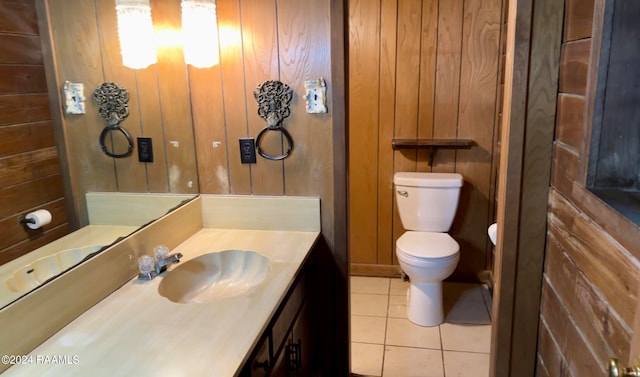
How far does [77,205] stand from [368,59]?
222 cm

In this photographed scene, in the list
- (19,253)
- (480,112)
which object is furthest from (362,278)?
(19,253)

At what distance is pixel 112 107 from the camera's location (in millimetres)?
1671

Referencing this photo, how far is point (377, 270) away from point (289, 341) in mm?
1942

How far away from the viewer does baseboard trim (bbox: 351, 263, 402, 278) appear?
11.3 feet

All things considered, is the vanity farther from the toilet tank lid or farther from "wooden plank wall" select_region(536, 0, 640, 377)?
the toilet tank lid

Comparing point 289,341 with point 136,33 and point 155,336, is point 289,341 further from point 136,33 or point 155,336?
point 136,33

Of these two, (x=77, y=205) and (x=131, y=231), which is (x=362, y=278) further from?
(x=77, y=205)

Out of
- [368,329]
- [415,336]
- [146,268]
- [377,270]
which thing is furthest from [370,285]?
[146,268]

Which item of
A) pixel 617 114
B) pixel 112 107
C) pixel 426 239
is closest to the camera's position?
pixel 617 114

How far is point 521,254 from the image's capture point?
1.63m

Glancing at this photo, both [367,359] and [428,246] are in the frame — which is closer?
[367,359]

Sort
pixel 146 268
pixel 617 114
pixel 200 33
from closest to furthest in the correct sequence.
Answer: pixel 617 114 < pixel 146 268 < pixel 200 33

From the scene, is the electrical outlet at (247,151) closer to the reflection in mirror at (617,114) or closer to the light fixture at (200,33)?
the light fixture at (200,33)

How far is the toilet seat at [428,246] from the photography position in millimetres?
2686
